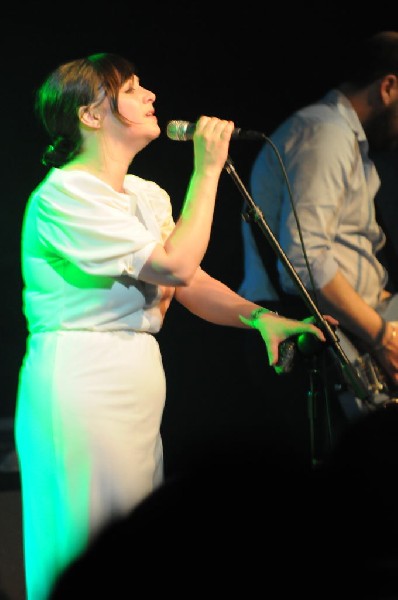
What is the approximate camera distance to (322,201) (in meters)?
2.78

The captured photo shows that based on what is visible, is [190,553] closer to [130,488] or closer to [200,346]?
[130,488]

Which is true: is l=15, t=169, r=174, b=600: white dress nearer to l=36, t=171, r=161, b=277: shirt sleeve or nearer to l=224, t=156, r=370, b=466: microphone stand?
l=36, t=171, r=161, b=277: shirt sleeve

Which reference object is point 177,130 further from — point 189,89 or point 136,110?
point 189,89

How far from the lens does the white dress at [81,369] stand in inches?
78.3

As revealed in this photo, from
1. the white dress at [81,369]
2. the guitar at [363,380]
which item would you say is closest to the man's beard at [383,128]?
the guitar at [363,380]

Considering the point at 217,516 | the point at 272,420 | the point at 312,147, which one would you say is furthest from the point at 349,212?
the point at 217,516

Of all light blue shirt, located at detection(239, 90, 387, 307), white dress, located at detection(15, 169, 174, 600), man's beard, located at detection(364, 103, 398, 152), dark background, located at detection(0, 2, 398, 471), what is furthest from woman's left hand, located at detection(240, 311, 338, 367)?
dark background, located at detection(0, 2, 398, 471)

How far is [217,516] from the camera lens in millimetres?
635

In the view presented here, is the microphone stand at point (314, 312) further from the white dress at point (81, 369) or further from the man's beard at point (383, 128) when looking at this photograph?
the man's beard at point (383, 128)

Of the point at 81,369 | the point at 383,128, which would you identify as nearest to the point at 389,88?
the point at 383,128

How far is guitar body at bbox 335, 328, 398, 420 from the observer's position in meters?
2.80

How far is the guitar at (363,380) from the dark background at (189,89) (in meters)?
0.89

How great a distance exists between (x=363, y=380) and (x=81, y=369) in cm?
111

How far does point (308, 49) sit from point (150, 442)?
237 cm
